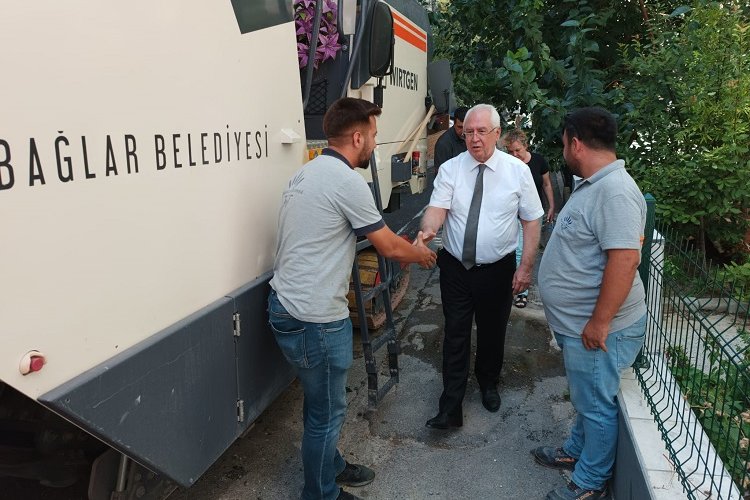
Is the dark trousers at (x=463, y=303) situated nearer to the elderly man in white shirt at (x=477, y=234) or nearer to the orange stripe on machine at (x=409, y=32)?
the elderly man in white shirt at (x=477, y=234)

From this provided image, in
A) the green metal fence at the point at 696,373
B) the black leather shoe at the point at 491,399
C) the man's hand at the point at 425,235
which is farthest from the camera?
the black leather shoe at the point at 491,399

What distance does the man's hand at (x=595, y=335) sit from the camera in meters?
2.50

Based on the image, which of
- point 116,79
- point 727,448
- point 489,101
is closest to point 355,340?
point 727,448

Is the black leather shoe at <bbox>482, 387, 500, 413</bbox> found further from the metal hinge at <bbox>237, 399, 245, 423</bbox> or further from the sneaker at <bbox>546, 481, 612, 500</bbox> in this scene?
the metal hinge at <bbox>237, 399, 245, 423</bbox>

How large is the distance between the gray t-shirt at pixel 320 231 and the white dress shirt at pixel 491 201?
93 centimetres

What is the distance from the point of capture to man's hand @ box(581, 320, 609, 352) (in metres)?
2.50

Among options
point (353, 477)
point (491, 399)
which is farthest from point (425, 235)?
point (353, 477)

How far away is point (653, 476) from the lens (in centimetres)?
239

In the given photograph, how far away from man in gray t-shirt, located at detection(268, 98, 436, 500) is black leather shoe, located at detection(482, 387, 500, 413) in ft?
4.28

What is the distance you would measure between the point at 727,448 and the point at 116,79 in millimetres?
2523

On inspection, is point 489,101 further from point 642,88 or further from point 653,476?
point 653,476

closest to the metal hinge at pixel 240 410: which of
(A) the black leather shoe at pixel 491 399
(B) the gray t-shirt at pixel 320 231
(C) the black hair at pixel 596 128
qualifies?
(B) the gray t-shirt at pixel 320 231

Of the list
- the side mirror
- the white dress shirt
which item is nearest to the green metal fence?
the white dress shirt

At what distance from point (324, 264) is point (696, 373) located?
6.09ft
